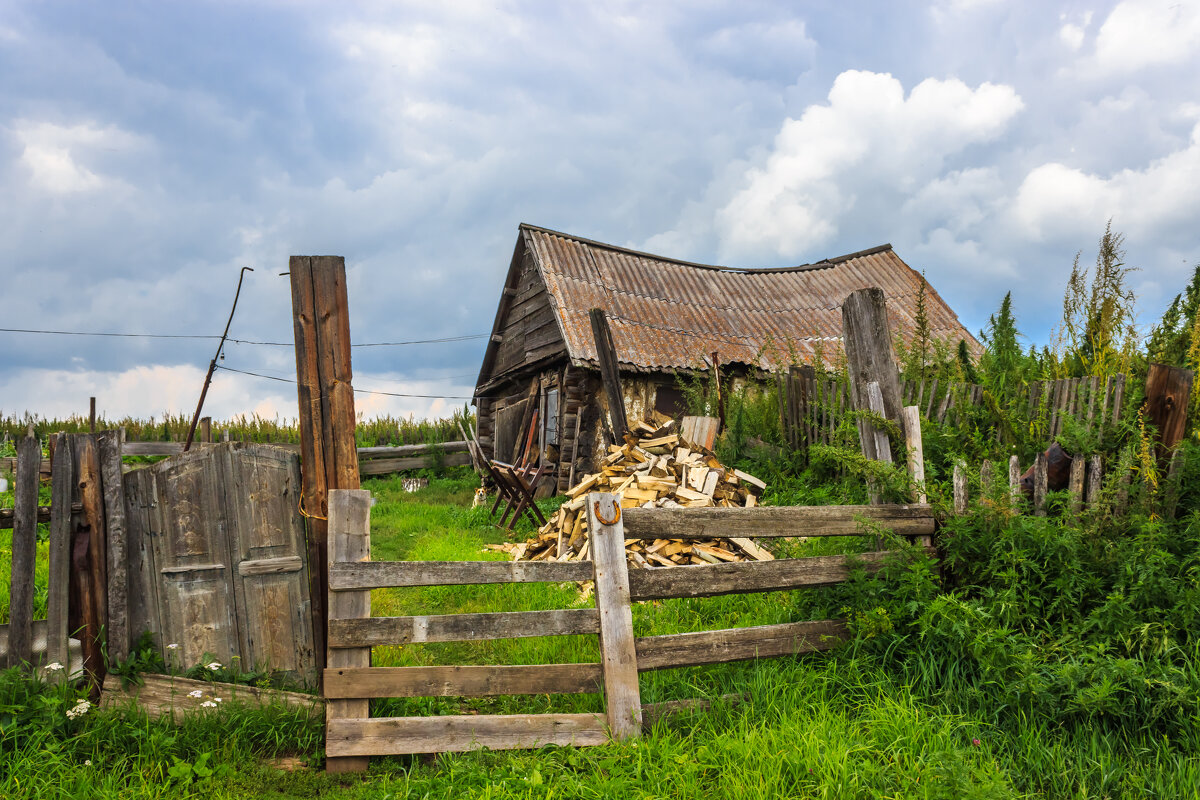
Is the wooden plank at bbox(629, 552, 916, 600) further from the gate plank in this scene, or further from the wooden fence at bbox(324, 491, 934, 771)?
the gate plank

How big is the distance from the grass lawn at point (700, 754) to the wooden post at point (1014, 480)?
51.6 inches

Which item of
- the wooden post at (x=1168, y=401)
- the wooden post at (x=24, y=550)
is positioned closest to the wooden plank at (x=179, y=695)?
the wooden post at (x=24, y=550)

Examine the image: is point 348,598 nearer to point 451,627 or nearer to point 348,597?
point 348,597

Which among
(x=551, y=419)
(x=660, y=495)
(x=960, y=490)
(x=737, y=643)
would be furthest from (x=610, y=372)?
(x=737, y=643)


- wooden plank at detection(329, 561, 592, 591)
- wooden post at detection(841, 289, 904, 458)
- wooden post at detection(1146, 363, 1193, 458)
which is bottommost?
wooden plank at detection(329, 561, 592, 591)

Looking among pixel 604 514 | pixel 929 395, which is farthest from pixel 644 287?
pixel 604 514

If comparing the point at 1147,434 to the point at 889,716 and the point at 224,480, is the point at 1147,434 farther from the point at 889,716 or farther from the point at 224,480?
the point at 224,480

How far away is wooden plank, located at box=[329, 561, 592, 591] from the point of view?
3596 millimetres

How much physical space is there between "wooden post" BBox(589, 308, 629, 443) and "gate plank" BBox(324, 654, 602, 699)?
5.44 m

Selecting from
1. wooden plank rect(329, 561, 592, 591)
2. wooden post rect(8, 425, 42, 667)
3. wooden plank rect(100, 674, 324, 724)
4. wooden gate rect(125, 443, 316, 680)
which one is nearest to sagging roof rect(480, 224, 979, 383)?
wooden gate rect(125, 443, 316, 680)

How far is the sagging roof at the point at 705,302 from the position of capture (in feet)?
41.4

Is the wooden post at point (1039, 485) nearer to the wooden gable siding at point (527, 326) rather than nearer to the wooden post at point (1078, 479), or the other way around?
the wooden post at point (1078, 479)

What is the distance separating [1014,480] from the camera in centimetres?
437

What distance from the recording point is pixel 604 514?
381 cm
